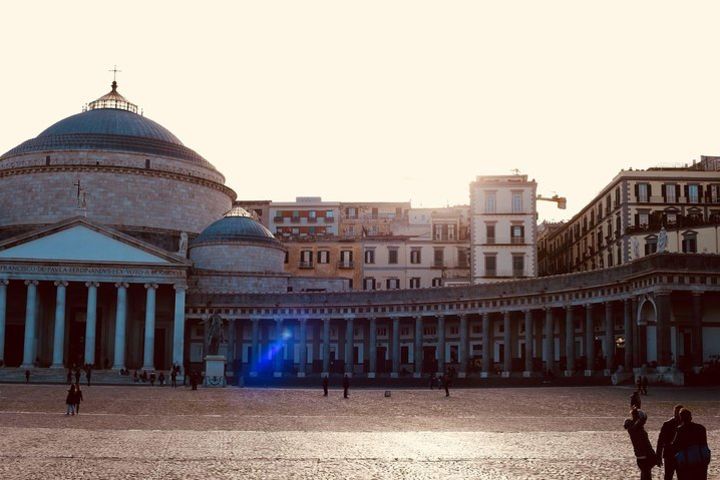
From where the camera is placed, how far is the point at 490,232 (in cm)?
9125

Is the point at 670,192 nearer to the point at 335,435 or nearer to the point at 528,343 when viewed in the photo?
the point at 528,343

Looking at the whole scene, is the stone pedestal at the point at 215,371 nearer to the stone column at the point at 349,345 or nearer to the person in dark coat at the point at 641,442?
the stone column at the point at 349,345

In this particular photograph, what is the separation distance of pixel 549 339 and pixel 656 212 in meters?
19.4

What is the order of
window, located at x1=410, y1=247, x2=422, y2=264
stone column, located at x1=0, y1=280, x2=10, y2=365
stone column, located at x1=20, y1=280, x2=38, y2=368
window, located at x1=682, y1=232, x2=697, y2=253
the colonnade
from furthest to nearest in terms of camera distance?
window, located at x1=410, y1=247, x2=422, y2=264
stone column, located at x1=0, y1=280, x2=10, y2=365
the colonnade
stone column, located at x1=20, y1=280, x2=38, y2=368
window, located at x1=682, y1=232, x2=697, y2=253

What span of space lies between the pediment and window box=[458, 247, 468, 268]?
30.4 meters

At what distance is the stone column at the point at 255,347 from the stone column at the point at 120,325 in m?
10.9

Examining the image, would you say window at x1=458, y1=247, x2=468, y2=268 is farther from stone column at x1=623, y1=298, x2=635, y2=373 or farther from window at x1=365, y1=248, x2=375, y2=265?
stone column at x1=623, y1=298, x2=635, y2=373

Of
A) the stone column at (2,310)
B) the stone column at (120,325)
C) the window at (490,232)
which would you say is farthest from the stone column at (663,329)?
the stone column at (2,310)

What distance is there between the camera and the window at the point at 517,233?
90.9m

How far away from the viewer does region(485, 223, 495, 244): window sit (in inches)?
3588

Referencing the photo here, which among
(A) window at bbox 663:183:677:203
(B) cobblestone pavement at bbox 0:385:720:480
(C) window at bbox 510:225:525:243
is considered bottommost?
(B) cobblestone pavement at bbox 0:385:720:480

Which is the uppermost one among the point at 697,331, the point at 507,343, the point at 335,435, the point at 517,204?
the point at 517,204

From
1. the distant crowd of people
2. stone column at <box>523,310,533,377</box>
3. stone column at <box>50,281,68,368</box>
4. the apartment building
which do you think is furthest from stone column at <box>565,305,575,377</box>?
the distant crowd of people

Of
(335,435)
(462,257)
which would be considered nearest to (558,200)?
(462,257)
